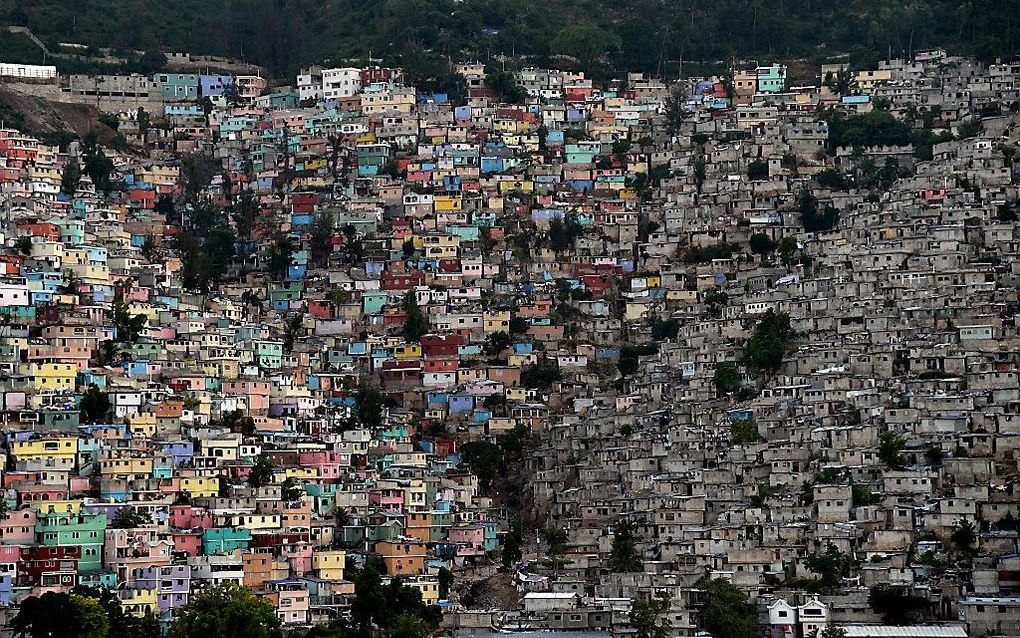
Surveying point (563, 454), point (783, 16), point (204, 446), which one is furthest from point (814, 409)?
point (783, 16)

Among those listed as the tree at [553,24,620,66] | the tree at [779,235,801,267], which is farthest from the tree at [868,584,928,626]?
the tree at [553,24,620,66]

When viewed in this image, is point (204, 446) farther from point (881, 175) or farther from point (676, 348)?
point (881, 175)

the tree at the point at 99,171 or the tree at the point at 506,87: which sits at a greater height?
the tree at the point at 506,87

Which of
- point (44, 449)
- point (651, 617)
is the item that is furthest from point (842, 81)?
point (44, 449)

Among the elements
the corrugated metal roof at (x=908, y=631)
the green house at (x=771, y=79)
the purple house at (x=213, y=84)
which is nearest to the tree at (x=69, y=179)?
the purple house at (x=213, y=84)

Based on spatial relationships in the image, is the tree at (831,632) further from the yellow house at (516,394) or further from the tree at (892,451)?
the yellow house at (516,394)

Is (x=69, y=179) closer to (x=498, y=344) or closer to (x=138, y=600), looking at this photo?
(x=498, y=344)
